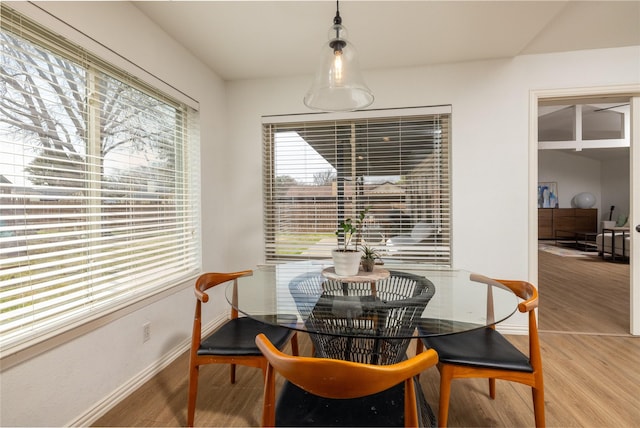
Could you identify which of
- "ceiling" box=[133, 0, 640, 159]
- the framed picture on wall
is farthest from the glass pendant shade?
the framed picture on wall

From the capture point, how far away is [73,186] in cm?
152

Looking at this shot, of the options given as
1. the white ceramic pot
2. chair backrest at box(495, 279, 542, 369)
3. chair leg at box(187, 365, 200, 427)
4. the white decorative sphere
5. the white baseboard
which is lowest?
the white baseboard

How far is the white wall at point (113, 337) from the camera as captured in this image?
1.29 meters

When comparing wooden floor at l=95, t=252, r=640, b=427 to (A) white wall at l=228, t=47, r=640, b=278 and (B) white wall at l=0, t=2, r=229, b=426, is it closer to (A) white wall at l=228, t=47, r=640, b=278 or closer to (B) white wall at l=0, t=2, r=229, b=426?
(B) white wall at l=0, t=2, r=229, b=426

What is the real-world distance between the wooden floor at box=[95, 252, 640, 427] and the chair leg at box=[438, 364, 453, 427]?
35 cm

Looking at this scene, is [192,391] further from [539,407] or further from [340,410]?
[539,407]

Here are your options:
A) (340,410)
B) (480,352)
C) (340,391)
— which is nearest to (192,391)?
(340,410)

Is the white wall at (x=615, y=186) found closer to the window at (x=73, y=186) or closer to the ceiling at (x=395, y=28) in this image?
the ceiling at (x=395, y=28)

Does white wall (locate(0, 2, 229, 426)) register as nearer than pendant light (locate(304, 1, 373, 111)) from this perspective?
Yes

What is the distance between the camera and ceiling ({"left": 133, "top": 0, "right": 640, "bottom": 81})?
1.87 meters

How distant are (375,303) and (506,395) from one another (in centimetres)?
113

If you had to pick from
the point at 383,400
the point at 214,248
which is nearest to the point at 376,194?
the point at 214,248

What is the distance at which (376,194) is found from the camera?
278cm

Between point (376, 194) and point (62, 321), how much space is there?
2.34 metres
